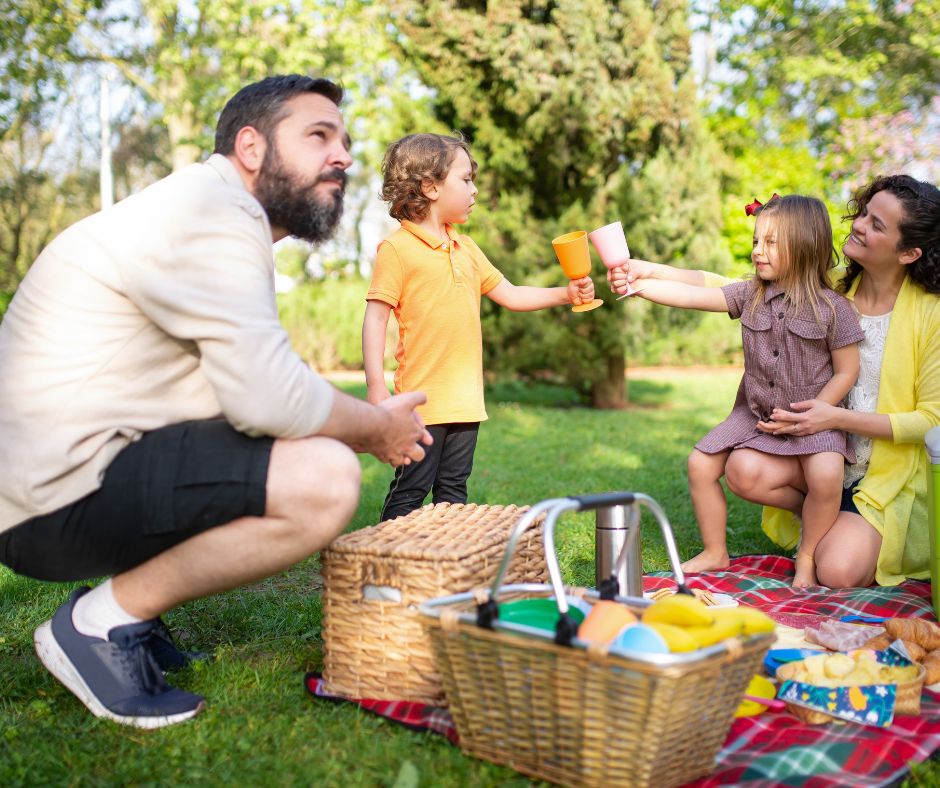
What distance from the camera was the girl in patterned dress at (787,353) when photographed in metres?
3.36

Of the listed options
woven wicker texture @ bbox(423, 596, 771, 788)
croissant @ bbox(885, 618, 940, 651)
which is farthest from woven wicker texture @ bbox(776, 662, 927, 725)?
woven wicker texture @ bbox(423, 596, 771, 788)

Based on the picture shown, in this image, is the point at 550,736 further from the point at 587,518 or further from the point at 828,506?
the point at 587,518

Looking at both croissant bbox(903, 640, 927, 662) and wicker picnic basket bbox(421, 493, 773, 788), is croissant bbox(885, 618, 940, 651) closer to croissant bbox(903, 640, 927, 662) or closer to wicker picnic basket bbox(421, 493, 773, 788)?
croissant bbox(903, 640, 927, 662)

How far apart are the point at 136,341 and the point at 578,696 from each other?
4.24 feet

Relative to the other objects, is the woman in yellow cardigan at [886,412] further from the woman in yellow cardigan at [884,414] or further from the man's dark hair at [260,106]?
the man's dark hair at [260,106]

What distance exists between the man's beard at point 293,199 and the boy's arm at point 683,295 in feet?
5.21

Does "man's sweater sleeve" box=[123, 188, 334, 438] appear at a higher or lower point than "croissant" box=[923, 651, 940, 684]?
higher

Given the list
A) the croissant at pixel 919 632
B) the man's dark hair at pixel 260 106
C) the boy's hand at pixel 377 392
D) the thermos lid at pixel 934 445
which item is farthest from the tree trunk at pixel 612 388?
the man's dark hair at pixel 260 106

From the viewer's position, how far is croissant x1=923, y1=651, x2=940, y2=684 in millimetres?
2332

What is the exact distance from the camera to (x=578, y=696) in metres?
1.70

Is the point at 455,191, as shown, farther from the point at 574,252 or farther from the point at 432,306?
the point at 574,252

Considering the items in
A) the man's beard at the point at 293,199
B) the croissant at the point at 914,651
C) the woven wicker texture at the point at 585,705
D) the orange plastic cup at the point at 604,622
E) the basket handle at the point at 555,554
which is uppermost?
the man's beard at the point at 293,199

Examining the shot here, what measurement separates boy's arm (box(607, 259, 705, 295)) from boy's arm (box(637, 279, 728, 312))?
59mm

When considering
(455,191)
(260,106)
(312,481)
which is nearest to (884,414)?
(455,191)
